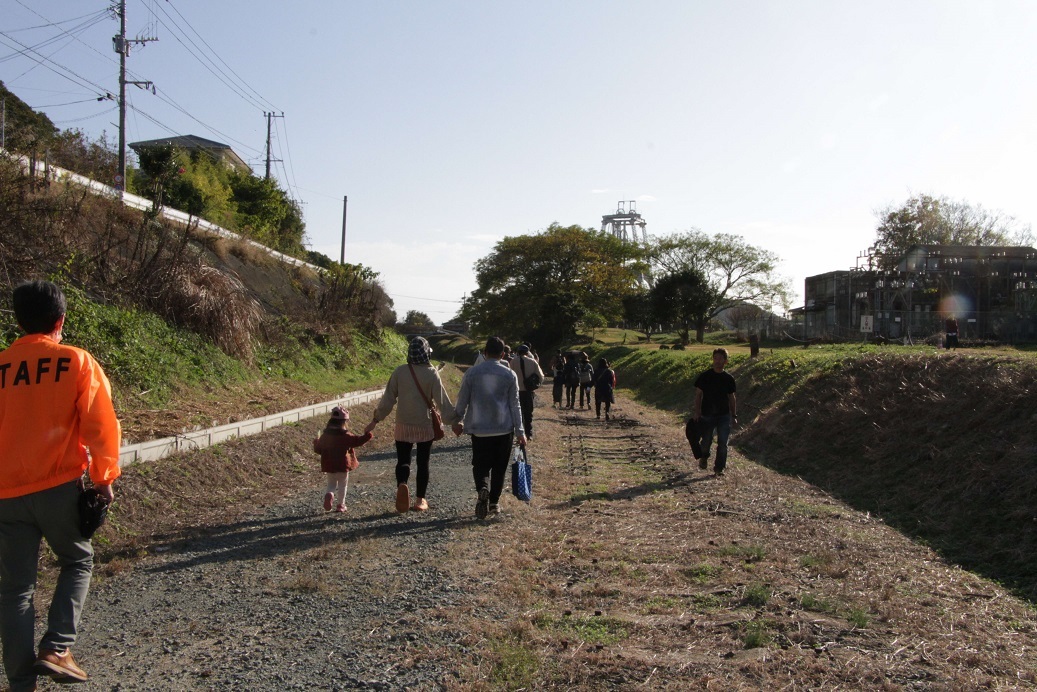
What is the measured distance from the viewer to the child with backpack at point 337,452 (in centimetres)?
781

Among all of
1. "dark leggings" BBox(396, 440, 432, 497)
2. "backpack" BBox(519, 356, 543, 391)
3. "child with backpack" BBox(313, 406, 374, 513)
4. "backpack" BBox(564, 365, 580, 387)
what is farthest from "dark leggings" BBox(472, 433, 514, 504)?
"backpack" BBox(564, 365, 580, 387)

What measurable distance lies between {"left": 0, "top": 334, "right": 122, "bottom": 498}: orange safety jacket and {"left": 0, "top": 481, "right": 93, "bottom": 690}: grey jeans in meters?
0.08

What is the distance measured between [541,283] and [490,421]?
177 ft

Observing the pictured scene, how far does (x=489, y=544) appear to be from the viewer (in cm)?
675

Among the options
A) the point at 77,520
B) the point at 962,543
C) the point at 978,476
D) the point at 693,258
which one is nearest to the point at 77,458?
the point at 77,520

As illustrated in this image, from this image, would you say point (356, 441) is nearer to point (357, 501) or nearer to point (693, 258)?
point (357, 501)

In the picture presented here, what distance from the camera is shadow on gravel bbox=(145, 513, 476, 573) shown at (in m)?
6.25

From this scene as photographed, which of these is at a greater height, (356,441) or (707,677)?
(356,441)

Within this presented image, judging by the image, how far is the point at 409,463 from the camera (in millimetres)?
7953

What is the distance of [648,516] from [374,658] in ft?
14.9

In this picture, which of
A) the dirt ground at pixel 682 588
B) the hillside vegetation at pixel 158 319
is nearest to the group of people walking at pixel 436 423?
the dirt ground at pixel 682 588

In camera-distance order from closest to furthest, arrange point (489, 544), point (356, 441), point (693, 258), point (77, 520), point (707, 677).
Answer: point (77, 520) → point (707, 677) → point (489, 544) → point (356, 441) → point (693, 258)

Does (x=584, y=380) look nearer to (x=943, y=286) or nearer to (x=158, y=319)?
(x=158, y=319)

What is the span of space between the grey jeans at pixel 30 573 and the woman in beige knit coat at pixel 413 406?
13.2ft
